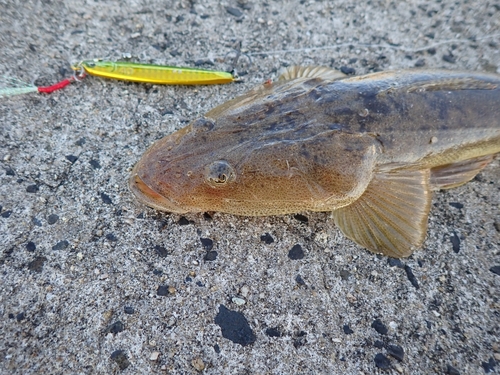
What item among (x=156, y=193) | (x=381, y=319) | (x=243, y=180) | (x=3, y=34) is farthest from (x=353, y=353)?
(x=3, y=34)

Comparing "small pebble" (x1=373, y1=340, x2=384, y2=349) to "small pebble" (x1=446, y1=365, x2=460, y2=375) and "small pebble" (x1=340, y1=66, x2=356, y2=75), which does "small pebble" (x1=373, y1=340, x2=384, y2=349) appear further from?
"small pebble" (x1=340, y1=66, x2=356, y2=75)

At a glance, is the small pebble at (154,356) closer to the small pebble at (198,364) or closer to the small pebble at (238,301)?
the small pebble at (198,364)

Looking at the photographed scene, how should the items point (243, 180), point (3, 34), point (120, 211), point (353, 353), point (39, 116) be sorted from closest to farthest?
point (353, 353) < point (243, 180) < point (120, 211) < point (39, 116) < point (3, 34)

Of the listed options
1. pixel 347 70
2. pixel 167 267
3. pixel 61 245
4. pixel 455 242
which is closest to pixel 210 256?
pixel 167 267

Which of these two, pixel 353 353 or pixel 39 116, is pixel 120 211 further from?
pixel 353 353

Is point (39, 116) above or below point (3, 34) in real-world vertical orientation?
below

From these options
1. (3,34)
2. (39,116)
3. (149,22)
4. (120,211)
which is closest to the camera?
(120,211)

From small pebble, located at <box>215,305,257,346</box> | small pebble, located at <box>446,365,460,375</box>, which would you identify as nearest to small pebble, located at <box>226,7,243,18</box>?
small pebble, located at <box>215,305,257,346</box>
